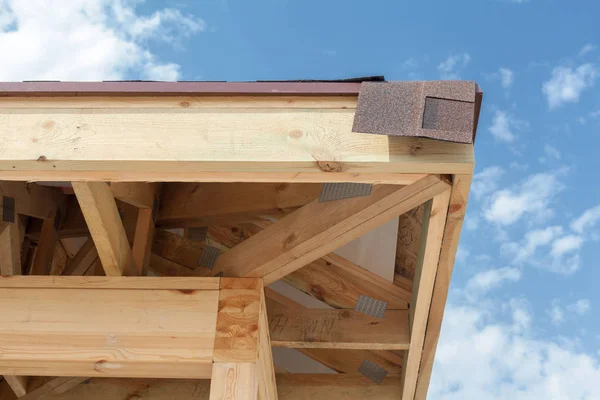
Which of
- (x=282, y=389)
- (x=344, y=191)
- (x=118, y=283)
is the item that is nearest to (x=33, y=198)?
(x=118, y=283)

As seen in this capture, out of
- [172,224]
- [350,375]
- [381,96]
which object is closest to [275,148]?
[381,96]

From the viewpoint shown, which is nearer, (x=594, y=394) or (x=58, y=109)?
(x=58, y=109)

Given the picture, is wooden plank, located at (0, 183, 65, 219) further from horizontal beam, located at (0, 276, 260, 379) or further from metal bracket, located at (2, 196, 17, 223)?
horizontal beam, located at (0, 276, 260, 379)

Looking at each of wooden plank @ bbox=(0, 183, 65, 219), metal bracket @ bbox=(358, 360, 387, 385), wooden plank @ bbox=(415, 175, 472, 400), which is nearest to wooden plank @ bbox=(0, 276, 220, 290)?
wooden plank @ bbox=(0, 183, 65, 219)

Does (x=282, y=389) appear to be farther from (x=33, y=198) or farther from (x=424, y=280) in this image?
(x=33, y=198)

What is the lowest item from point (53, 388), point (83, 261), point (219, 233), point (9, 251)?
point (53, 388)

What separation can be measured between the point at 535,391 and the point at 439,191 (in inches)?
1846

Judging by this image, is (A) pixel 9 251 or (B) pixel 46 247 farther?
(B) pixel 46 247

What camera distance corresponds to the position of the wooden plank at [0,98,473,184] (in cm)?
178

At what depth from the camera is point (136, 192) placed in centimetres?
278

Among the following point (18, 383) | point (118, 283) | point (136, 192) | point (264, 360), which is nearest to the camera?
point (118, 283)

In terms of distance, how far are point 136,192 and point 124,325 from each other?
2.25ft

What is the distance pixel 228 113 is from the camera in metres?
1.89

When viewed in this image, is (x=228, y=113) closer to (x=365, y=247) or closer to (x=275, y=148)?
(x=275, y=148)
